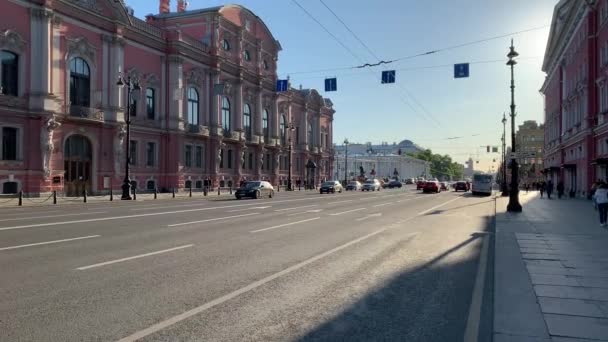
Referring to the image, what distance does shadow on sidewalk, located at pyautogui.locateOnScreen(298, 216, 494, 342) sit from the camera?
17.2 ft

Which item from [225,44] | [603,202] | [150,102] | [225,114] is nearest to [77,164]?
[150,102]

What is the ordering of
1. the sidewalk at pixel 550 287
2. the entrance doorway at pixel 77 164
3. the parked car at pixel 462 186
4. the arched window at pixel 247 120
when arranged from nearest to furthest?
the sidewalk at pixel 550 287
the entrance doorway at pixel 77 164
the arched window at pixel 247 120
the parked car at pixel 462 186

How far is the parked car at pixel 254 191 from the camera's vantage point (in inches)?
1462

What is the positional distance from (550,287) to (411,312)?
2.68 m

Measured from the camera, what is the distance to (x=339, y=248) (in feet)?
36.5

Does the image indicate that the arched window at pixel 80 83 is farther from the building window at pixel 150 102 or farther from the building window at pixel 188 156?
the building window at pixel 188 156

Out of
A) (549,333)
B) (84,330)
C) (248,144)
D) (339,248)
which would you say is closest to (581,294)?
(549,333)

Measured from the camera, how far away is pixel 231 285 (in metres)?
7.26

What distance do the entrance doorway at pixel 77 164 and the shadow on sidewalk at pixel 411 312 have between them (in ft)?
109

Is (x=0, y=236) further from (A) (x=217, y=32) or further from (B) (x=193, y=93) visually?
(A) (x=217, y=32)

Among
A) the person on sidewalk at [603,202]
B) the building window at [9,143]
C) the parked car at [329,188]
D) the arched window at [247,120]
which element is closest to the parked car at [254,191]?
the parked car at [329,188]

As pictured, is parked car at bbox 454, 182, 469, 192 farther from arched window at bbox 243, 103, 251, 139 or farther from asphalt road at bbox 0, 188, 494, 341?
asphalt road at bbox 0, 188, 494, 341

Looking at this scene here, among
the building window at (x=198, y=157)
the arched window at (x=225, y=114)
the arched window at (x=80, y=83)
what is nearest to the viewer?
the arched window at (x=80, y=83)

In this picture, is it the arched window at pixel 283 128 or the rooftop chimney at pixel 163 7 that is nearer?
the rooftop chimney at pixel 163 7
